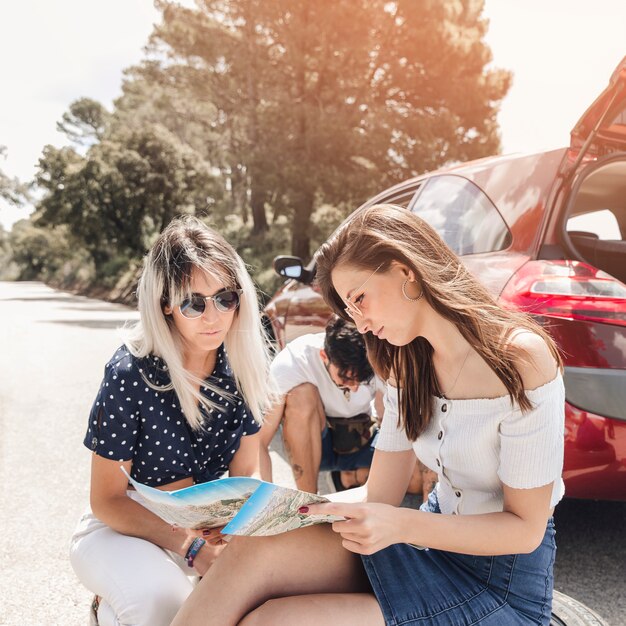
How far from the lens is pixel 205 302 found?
85.0 inches

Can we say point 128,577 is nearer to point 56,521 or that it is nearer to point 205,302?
point 205,302

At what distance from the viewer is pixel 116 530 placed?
80.6 inches


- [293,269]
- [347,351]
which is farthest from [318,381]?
[293,269]

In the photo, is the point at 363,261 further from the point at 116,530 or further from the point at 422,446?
the point at 116,530

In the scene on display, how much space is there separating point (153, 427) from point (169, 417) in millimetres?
60

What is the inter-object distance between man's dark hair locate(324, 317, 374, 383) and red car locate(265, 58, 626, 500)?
61 centimetres

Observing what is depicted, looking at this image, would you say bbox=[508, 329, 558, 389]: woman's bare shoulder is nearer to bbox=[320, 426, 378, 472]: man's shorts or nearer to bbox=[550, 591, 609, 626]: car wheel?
bbox=[550, 591, 609, 626]: car wheel

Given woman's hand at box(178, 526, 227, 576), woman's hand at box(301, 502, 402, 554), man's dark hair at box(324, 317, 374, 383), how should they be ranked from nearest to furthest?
woman's hand at box(301, 502, 402, 554) < woman's hand at box(178, 526, 227, 576) < man's dark hair at box(324, 317, 374, 383)

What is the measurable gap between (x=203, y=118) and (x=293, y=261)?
22.2 m

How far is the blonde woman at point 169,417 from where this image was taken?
1.94 meters

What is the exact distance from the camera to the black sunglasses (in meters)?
2.14

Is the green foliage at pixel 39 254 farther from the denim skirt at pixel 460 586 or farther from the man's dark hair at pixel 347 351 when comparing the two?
the denim skirt at pixel 460 586

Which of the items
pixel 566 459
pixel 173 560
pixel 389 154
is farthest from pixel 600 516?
pixel 389 154

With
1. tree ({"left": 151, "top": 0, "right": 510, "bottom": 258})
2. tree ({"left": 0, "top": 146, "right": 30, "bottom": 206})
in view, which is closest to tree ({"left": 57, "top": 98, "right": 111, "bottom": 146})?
tree ({"left": 0, "top": 146, "right": 30, "bottom": 206})
